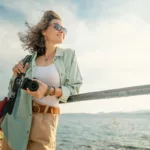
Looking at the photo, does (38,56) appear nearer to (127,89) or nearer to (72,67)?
(72,67)

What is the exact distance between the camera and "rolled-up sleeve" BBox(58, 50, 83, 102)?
6.46ft

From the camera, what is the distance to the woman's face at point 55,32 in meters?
2.29

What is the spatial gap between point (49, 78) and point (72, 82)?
7.7 inches

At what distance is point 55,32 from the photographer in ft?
7.57

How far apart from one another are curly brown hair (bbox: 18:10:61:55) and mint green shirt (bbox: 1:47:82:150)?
1.18 ft

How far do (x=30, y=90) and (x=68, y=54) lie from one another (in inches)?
21.2

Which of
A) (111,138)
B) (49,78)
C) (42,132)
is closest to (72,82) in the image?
(49,78)

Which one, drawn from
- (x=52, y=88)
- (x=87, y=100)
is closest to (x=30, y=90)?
(x=52, y=88)

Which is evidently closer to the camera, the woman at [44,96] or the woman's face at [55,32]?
the woman at [44,96]

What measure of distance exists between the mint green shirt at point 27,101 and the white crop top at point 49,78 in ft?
0.12

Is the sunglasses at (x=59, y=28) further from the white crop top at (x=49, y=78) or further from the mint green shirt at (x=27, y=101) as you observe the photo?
the white crop top at (x=49, y=78)

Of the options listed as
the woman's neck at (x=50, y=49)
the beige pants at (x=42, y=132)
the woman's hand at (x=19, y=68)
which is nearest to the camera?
the beige pants at (x=42, y=132)

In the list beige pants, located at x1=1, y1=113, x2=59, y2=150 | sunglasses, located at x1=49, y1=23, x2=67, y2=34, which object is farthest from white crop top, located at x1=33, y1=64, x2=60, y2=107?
sunglasses, located at x1=49, y1=23, x2=67, y2=34

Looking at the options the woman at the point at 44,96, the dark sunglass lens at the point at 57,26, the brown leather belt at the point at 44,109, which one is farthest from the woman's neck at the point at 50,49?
the brown leather belt at the point at 44,109
